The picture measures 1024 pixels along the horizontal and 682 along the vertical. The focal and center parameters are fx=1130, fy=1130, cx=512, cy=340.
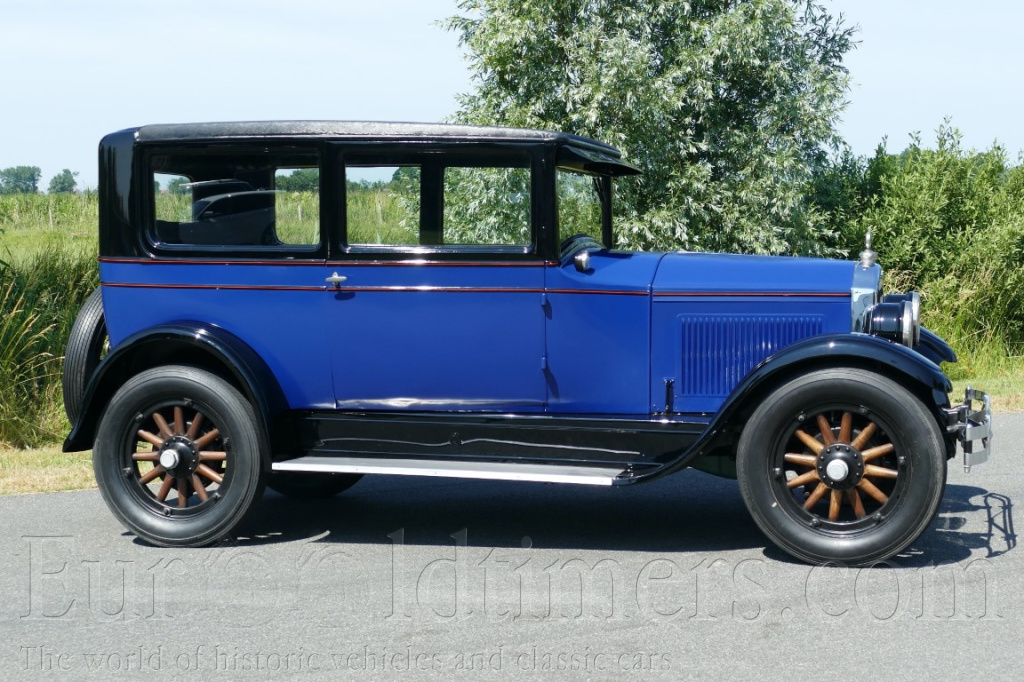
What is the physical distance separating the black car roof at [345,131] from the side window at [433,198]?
0.39 feet

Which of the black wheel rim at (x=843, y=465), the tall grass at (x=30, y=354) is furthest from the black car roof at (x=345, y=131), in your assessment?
the tall grass at (x=30, y=354)

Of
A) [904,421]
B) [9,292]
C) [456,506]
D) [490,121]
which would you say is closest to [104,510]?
[456,506]

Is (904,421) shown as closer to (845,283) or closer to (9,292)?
(845,283)

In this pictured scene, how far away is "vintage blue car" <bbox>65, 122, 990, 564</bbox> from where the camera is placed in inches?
211

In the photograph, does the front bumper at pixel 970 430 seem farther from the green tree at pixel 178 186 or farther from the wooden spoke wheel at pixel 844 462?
the green tree at pixel 178 186

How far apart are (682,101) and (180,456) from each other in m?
10.7

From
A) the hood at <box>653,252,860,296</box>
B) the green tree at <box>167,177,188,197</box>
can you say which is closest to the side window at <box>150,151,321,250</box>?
the green tree at <box>167,177,188,197</box>

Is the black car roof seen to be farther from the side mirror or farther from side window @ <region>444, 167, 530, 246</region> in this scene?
the side mirror

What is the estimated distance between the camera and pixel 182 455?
18.1 ft

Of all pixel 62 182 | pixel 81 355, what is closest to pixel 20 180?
pixel 62 182

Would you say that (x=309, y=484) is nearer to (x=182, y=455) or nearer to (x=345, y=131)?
(x=182, y=455)

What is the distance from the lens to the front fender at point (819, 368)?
16.2 ft

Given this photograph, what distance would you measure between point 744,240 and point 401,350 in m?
9.75

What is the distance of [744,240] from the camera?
14.5m
